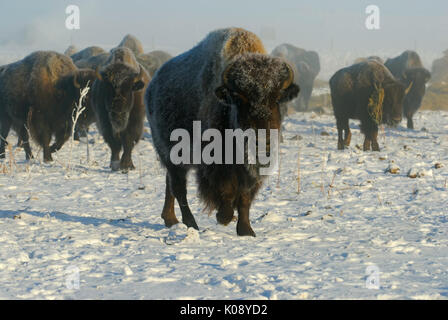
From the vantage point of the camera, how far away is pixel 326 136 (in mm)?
15102

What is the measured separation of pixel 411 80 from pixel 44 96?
1388 centimetres

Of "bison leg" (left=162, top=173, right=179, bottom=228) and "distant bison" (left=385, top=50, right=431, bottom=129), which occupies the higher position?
"distant bison" (left=385, top=50, right=431, bottom=129)

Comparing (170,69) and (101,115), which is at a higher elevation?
(170,69)

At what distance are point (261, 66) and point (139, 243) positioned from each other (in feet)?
6.03

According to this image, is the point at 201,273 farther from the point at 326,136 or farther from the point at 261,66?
the point at 326,136

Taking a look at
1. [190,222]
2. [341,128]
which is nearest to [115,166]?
[190,222]

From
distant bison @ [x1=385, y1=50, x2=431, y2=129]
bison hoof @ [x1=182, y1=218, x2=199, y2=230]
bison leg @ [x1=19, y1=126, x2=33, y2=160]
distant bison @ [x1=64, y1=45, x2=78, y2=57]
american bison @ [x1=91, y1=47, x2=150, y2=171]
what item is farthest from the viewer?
distant bison @ [x1=64, y1=45, x2=78, y2=57]

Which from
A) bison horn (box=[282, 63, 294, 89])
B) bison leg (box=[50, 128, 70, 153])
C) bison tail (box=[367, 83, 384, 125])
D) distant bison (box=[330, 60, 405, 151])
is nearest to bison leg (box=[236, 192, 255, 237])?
bison horn (box=[282, 63, 294, 89])

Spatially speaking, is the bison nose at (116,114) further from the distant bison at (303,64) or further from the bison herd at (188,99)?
the distant bison at (303,64)

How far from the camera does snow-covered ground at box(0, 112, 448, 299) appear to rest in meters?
3.36

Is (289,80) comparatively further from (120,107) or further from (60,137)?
(60,137)

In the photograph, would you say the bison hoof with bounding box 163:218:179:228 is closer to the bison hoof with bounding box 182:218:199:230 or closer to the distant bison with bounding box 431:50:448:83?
the bison hoof with bounding box 182:218:199:230

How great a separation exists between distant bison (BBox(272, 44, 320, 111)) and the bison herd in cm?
1403
